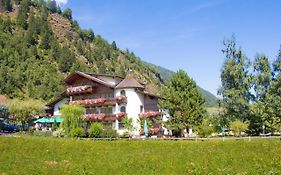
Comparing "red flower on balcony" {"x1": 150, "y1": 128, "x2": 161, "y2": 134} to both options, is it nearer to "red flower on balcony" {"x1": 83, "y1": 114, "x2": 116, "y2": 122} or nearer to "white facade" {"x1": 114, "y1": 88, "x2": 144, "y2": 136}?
"white facade" {"x1": 114, "y1": 88, "x2": 144, "y2": 136}

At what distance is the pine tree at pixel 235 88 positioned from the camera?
6475 centimetres

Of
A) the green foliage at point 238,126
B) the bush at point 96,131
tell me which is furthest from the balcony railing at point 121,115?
the green foliage at point 238,126

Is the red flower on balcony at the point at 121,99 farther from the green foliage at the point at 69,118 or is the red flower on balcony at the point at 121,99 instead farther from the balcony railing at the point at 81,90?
the green foliage at the point at 69,118

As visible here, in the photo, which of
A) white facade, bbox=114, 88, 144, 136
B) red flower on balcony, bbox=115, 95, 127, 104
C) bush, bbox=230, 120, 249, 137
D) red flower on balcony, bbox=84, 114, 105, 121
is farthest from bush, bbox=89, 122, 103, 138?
bush, bbox=230, 120, 249, 137

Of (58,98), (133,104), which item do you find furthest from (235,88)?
(58,98)

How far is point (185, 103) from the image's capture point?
63688 mm

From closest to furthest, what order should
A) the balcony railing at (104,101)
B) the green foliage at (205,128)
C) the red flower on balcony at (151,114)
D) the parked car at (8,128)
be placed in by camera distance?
1. the green foliage at (205,128)
2. the red flower on balcony at (151,114)
3. the balcony railing at (104,101)
4. the parked car at (8,128)

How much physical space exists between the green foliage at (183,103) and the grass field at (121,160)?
21.5 metres

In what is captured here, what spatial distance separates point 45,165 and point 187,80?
139ft

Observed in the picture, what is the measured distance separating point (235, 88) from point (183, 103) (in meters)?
9.84

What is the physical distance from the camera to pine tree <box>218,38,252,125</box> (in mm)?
64750

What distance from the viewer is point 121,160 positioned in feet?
94.8

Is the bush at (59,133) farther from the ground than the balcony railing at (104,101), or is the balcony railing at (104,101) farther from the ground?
the balcony railing at (104,101)

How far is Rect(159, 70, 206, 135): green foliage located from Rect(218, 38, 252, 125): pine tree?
4628 millimetres
